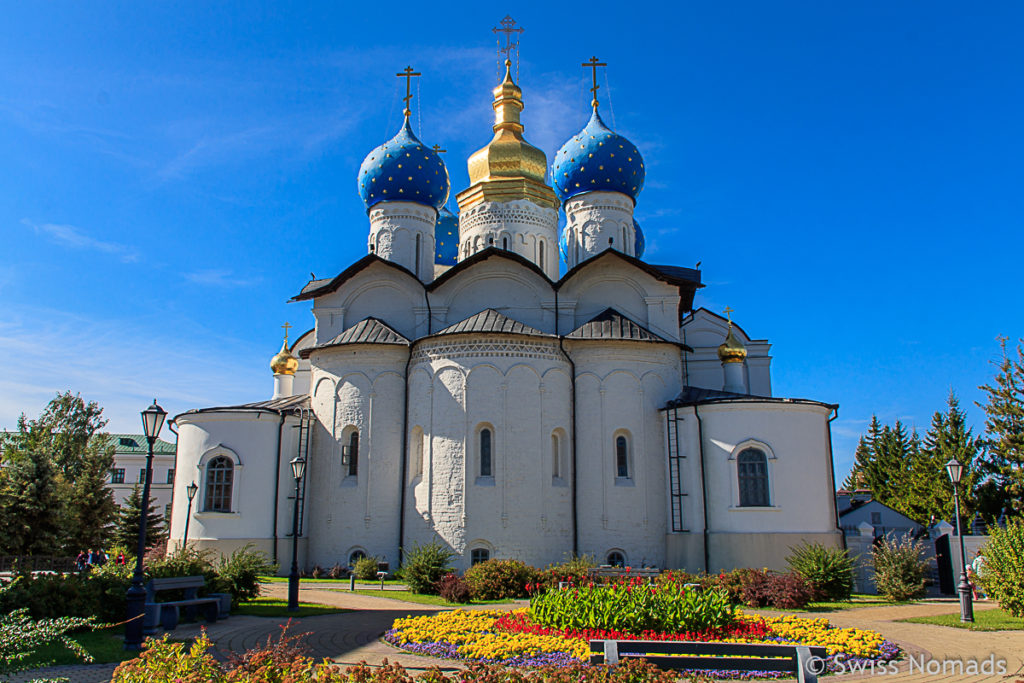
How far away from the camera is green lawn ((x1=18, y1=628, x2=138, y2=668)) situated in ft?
27.9

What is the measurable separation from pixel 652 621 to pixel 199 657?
548cm

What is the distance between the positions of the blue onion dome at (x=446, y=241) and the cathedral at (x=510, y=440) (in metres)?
8.60

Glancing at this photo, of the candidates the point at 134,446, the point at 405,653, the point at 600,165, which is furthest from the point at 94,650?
the point at 134,446

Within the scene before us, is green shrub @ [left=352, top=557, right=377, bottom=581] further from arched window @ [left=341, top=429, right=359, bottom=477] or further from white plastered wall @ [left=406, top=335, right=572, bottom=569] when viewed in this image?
arched window @ [left=341, top=429, right=359, bottom=477]

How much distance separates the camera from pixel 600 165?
83.6 feet

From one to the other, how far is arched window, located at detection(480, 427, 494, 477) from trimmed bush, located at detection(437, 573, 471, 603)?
16.4ft

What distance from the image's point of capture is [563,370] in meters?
20.7

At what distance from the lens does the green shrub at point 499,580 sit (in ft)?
48.3

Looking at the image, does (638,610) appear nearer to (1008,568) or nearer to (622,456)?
(1008,568)

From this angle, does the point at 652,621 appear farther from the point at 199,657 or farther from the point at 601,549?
the point at 601,549

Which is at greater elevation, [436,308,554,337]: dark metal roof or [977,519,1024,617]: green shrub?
[436,308,554,337]: dark metal roof

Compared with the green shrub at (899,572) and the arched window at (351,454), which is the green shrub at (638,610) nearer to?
the green shrub at (899,572)

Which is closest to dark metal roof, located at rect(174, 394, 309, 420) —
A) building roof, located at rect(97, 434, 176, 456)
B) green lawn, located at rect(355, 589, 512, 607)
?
green lawn, located at rect(355, 589, 512, 607)

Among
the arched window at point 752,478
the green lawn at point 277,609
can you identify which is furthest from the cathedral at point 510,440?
the green lawn at point 277,609
